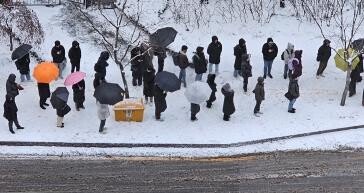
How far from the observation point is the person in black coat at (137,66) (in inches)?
754

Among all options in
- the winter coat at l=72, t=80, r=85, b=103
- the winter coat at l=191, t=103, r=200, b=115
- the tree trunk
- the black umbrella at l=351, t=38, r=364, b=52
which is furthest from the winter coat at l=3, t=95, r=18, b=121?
the black umbrella at l=351, t=38, r=364, b=52

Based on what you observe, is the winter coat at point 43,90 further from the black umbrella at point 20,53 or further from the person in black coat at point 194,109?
the person in black coat at point 194,109

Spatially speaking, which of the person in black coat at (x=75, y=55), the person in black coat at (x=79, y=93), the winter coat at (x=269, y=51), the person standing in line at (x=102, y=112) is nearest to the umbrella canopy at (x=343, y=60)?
the winter coat at (x=269, y=51)

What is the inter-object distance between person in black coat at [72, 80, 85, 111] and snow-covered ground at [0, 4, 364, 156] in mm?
292

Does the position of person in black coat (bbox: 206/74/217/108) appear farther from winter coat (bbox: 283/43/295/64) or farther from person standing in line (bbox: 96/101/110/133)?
person standing in line (bbox: 96/101/110/133)

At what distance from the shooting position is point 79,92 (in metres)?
18.0

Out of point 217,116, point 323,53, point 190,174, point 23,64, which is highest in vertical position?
point 323,53

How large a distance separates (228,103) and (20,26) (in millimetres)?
8460

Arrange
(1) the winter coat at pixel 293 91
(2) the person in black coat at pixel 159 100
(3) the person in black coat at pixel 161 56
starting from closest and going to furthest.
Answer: (2) the person in black coat at pixel 159 100
(1) the winter coat at pixel 293 91
(3) the person in black coat at pixel 161 56

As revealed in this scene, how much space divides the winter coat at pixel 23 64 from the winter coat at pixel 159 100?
4.53m

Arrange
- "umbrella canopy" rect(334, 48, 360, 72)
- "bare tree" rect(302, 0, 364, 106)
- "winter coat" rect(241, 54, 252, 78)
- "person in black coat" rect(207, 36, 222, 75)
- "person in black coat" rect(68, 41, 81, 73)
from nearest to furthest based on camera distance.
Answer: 1. "umbrella canopy" rect(334, 48, 360, 72)
2. "winter coat" rect(241, 54, 252, 78)
3. "person in black coat" rect(68, 41, 81, 73)
4. "person in black coat" rect(207, 36, 222, 75)
5. "bare tree" rect(302, 0, 364, 106)

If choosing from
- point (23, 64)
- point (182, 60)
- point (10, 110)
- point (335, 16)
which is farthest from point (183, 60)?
point (335, 16)

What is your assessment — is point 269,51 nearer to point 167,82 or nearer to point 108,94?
point 167,82

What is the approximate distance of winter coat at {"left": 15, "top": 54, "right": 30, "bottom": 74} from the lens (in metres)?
19.3
